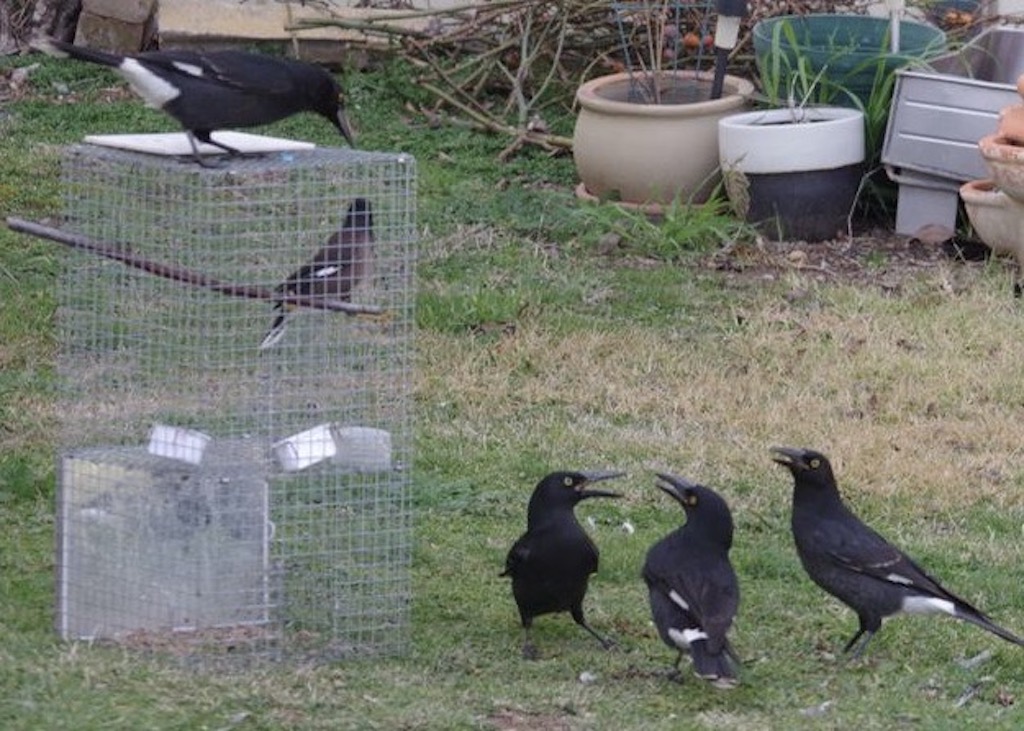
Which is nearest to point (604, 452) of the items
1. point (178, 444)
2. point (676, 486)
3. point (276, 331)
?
point (676, 486)

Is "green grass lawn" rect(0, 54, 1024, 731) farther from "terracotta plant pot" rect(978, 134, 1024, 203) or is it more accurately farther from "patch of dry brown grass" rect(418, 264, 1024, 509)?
"terracotta plant pot" rect(978, 134, 1024, 203)

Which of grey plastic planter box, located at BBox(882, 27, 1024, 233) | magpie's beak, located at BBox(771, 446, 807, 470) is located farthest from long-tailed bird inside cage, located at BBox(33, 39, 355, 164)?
grey plastic planter box, located at BBox(882, 27, 1024, 233)

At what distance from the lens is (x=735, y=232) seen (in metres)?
10.6

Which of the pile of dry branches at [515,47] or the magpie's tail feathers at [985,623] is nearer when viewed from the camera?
the magpie's tail feathers at [985,623]

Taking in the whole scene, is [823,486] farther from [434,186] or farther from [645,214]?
[434,186]

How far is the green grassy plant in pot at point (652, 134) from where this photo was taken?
1085cm

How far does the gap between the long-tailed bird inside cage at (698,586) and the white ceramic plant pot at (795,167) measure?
4.79 m

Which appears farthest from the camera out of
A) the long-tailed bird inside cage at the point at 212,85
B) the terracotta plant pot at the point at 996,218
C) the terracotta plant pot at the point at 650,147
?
the terracotta plant pot at the point at 650,147

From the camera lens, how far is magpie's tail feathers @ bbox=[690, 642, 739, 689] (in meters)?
5.36

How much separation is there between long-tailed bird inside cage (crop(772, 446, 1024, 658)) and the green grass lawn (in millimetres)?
156

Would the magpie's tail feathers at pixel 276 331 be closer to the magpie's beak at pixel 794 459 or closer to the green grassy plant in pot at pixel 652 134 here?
the magpie's beak at pixel 794 459

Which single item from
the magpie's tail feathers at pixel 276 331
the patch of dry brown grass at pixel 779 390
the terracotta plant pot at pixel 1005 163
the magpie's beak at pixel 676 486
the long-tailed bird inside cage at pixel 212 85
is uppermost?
the long-tailed bird inside cage at pixel 212 85

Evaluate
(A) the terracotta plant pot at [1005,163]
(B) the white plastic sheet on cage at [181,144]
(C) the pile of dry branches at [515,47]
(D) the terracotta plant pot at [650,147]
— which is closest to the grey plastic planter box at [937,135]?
(A) the terracotta plant pot at [1005,163]

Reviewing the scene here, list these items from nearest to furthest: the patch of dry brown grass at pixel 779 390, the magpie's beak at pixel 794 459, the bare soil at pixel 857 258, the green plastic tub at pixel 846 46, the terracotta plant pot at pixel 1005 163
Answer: the magpie's beak at pixel 794 459 < the patch of dry brown grass at pixel 779 390 < the terracotta plant pot at pixel 1005 163 < the bare soil at pixel 857 258 < the green plastic tub at pixel 846 46
